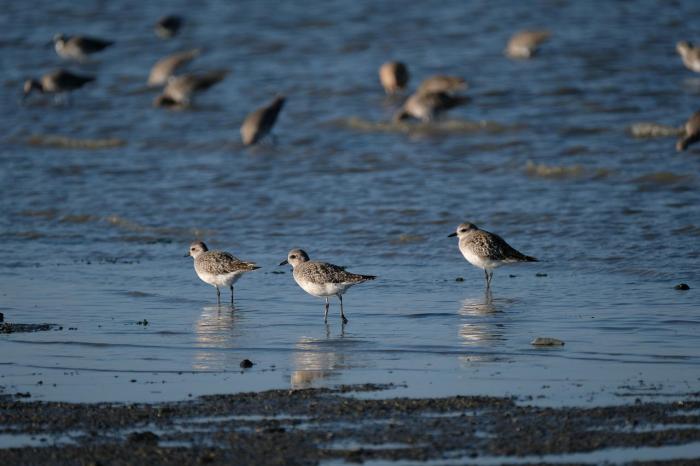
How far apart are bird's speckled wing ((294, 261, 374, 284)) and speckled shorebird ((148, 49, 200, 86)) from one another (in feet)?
51.7

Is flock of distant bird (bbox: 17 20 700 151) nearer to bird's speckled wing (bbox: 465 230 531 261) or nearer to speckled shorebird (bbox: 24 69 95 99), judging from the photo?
speckled shorebird (bbox: 24 69 95 99)

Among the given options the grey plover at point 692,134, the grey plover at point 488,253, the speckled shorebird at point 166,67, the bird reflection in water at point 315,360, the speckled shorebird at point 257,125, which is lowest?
the bird reflection in water at point 315,360

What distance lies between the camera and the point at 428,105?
883 inches

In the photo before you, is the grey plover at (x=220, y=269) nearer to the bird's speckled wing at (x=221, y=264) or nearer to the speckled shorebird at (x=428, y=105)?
the bird's speckled wing at (x=221, y=264)

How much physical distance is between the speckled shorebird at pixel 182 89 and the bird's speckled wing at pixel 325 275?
43.6 feet

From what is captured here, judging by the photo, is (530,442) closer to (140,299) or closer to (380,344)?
(380,344)

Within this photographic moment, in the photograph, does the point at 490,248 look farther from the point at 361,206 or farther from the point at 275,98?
the point at 275,98

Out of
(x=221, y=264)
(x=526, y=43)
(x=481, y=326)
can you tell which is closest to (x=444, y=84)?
(x=526, y=43)

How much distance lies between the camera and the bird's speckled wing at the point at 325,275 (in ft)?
36.9

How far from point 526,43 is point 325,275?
1555 cm

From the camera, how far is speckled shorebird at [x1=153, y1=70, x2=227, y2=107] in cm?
2430

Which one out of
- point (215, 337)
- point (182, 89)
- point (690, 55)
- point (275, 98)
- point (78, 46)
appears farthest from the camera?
point (78, 46)

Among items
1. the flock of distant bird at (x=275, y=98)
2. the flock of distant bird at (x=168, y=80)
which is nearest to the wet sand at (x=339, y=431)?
the flock of distant bird at (x=275, y=98)

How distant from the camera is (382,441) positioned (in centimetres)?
706
